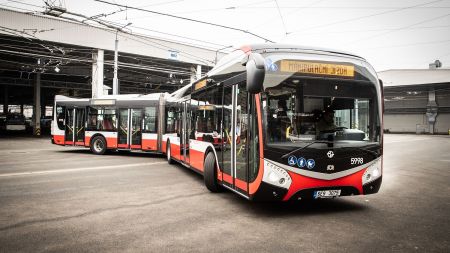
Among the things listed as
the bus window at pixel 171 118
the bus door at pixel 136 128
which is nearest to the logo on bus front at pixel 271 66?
the bus window at pixel 171 118

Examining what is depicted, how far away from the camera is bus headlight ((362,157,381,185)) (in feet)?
20.2

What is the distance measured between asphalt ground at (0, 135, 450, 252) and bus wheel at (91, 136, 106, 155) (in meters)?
8.08

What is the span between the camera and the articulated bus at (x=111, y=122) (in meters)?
16.6

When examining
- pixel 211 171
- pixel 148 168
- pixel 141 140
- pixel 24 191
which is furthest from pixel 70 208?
pixel 141 140

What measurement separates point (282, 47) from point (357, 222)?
316cm

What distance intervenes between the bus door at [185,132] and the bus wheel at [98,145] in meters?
7.57

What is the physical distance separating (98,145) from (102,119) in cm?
135

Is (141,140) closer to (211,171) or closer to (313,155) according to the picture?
(211,171)

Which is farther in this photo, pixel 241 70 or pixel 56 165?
pixel 56 165

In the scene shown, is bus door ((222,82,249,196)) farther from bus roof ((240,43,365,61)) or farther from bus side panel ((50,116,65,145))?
bus side panel ((50,116,65,145))

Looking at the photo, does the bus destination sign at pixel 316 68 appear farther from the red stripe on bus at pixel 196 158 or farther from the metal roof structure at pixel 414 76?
the metal roof structure at pixel 414 76

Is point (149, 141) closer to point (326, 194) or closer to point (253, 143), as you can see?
point (253, 143)

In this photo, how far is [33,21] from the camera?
25.1m

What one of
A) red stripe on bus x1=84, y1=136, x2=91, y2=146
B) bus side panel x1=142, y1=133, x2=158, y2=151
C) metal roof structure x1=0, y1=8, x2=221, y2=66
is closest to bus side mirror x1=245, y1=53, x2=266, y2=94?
bus side panel x1=142, y1=133, x2=158, y2=151
